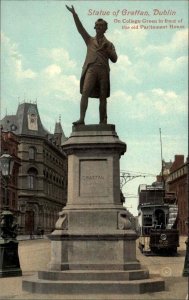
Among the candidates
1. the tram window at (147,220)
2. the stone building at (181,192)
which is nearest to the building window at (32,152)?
the stone building at (181,192)

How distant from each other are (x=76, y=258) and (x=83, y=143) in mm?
2857

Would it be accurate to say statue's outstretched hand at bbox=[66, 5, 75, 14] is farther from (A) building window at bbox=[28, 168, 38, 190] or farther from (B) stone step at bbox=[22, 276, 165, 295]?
(A) building window at bbox=[28, 168, 38, 190]

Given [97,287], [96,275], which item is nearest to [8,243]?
[96,275]

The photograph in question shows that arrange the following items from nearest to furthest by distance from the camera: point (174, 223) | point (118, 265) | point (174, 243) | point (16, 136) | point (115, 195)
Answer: point (118, 265) < point (115, 195) < point (174, 243) < point (174, 223) < point (16, 136)

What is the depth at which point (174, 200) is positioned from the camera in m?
34.2

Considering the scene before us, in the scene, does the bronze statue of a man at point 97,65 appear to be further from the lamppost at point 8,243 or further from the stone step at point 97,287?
the stone step at point 97,287

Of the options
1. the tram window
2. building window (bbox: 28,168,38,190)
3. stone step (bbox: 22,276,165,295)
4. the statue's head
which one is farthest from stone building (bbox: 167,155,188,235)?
stone step (bbox: 22,276,165,295)

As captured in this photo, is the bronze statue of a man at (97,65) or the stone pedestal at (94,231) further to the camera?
the bronze statue of a man at (97,65)

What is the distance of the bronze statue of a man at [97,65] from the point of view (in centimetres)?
1323

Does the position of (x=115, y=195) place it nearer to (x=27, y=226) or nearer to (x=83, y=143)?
(x=83, y=143)

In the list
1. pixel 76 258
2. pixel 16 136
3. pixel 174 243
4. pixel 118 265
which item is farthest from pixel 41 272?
pixel 16 136

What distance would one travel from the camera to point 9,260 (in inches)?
625

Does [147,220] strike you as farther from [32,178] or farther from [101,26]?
[32,178]

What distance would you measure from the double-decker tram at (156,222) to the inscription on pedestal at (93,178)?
1472 cm
